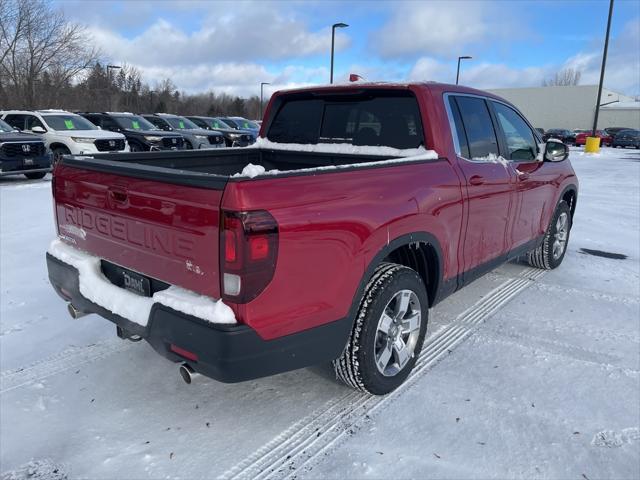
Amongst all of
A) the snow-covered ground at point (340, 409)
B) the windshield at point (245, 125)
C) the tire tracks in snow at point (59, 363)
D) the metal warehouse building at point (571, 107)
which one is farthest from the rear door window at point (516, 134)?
the metal warehouse building at point (571, 107)

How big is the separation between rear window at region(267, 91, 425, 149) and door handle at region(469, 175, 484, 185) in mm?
460

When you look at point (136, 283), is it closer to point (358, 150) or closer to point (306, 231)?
point (306, 231)

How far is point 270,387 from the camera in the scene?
3.21 m

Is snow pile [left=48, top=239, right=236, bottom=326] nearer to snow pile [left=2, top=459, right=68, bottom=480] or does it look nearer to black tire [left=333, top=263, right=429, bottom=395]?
snow pile [left=2, top=459, right=68, bottom=480]

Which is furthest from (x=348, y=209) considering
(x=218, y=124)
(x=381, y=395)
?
(x=218, y=124)

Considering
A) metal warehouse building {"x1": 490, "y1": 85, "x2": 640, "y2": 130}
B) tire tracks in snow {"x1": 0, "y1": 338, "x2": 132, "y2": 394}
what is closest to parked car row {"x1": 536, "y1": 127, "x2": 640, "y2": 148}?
metal warehouse building {"x1": 490, "y1": 85, "x2": 640, "y2": 130}

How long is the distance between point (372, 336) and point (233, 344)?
947 millimetres

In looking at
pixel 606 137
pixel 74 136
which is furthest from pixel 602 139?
pixel 74 136

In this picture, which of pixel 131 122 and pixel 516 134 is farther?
pixel 131 122

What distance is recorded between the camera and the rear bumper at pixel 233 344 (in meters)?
2.21

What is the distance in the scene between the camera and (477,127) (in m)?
4.03

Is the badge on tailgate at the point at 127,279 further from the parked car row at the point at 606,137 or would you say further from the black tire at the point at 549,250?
the parked car row at the point at 606,137

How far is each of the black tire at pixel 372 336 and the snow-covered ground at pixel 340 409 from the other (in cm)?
15

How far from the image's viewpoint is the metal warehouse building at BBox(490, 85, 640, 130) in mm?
61125
